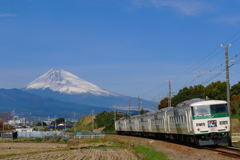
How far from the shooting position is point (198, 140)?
27.0 metres

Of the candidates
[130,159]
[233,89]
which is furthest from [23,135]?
[130,159]

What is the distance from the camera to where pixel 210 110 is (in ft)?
88.3

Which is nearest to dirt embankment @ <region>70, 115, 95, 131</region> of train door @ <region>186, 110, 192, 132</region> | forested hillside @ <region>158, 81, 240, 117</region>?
forested hillside @ <region>158, 81, 240, 117</region>

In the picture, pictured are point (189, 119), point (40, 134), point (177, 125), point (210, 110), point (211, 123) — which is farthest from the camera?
point (40, 134)

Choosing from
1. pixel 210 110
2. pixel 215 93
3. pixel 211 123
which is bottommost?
pixel 211 123

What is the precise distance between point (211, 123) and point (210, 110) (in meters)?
1.12

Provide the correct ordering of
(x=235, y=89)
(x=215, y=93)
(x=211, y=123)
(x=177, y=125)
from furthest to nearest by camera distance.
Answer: (x=235, y=89) → (x=215, y=93) → (x=177, y=125) → (x=211, y=123)

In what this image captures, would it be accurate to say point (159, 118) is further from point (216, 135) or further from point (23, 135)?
point (23, 135)

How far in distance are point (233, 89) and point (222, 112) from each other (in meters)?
75.3

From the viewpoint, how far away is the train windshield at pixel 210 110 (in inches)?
1059

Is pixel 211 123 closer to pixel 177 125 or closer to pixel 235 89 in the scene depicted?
pixel 177 125

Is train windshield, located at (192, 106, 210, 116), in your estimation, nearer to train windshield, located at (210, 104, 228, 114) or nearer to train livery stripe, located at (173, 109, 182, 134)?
train windshield, located at (210, 104, 228, 114)

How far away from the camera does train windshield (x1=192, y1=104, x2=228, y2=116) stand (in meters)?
26.9

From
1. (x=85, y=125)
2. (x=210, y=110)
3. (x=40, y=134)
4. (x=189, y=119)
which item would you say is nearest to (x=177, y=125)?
(x=189, y=119)
